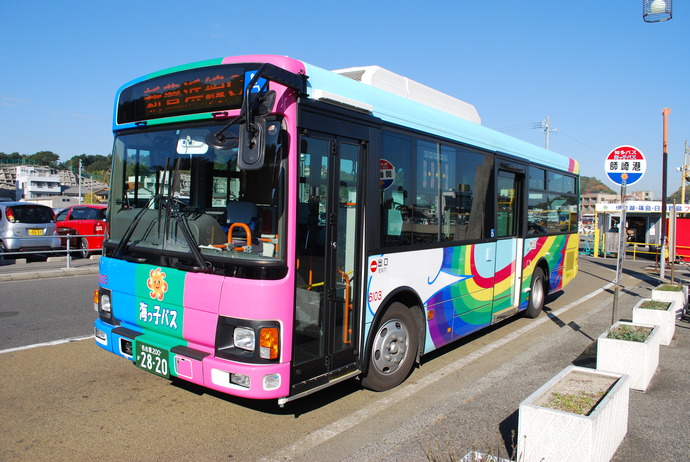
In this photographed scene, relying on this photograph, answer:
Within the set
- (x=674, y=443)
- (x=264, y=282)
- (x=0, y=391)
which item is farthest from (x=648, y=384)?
(x=0, y=391)

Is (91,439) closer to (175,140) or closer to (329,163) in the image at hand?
(175,140)

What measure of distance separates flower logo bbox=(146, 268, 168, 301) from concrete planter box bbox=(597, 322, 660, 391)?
15.5 ft

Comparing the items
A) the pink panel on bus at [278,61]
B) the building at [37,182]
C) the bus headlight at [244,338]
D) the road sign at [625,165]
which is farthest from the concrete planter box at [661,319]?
the building at [37,182]

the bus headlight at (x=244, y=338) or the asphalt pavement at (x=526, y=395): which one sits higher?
the bus headlight at (x=244, y=338)

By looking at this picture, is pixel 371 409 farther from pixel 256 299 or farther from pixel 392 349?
pixel 256 299

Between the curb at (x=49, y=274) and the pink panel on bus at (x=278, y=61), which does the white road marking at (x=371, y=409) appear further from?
the curb at (x=49, y=274)

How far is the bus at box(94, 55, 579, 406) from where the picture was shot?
4.15m

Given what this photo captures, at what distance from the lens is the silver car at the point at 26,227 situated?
1605 cm

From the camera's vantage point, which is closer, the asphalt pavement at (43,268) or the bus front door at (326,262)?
the bus front door at (326,262)

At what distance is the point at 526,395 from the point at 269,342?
298 centimetres

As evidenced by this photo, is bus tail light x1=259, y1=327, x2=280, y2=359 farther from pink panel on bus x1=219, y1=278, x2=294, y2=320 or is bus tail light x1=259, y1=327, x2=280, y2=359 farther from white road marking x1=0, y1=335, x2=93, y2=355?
white road marking x1=0, y1=335, x2=93, y2=355

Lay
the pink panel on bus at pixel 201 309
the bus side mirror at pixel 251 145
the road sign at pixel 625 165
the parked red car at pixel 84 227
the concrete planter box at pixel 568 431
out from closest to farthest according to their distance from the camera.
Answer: the concrete planter box at pixel 568 431 → the bus side mirror at pixel 251 145 → the pink panel on bus at pixel 201 309 → the road sign at pixel 625 165 → the parked red car at pixel 84 227

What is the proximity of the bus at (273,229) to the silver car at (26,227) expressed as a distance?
1292 centimetres

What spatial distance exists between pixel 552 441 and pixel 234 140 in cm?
317
